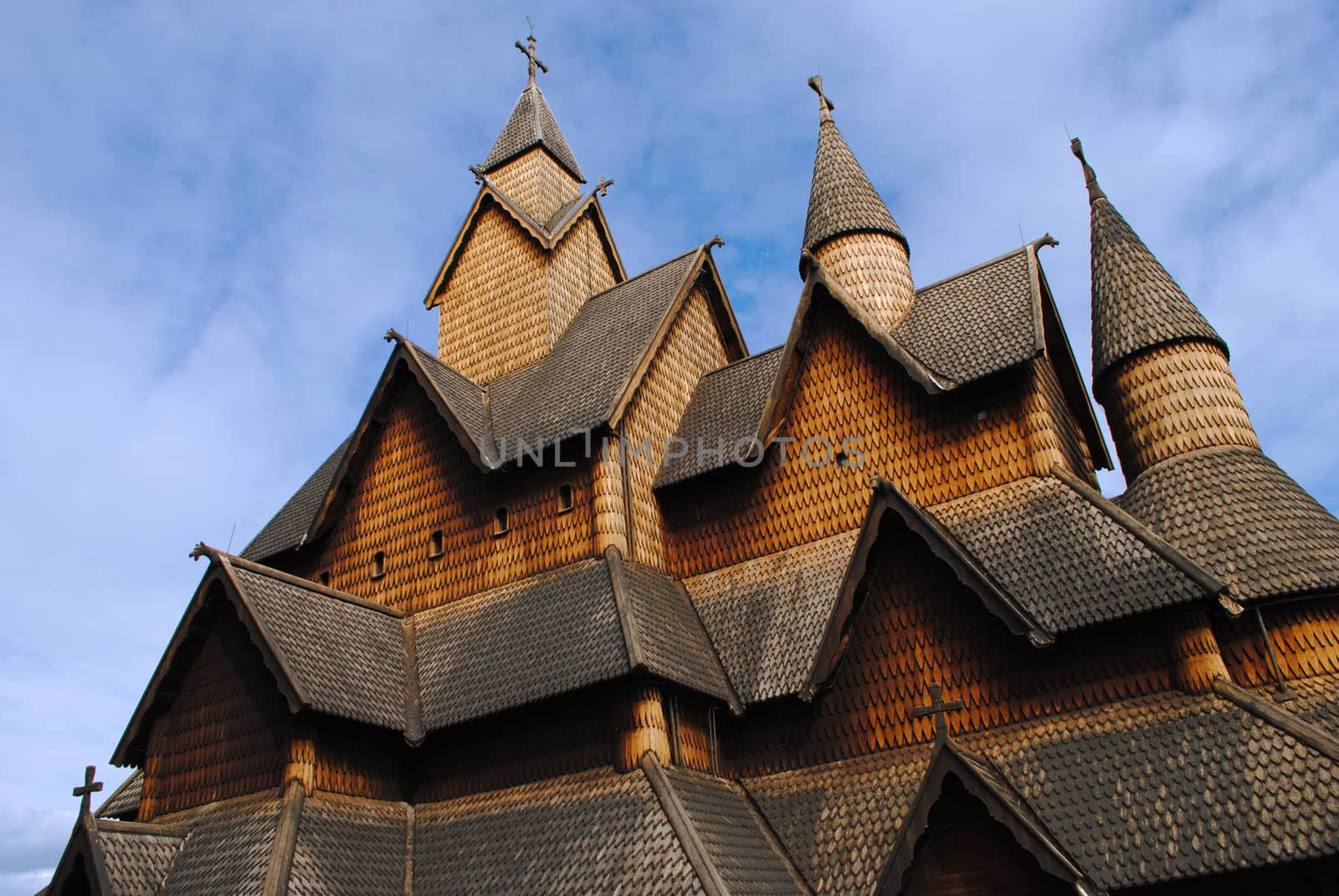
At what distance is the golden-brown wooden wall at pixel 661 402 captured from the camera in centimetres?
1488

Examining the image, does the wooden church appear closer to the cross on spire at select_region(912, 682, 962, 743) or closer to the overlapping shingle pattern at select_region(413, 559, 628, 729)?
the overlapping shingle pattern at select_region(413, 559, 628, 729)

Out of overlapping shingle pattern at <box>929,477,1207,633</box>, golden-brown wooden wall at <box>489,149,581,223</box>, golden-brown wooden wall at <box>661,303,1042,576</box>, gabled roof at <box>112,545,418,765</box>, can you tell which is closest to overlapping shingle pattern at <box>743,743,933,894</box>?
overlapping shingle pattern at <box>929,477,1207,633</box>

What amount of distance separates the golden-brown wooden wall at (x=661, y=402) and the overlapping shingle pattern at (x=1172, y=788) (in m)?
5.93

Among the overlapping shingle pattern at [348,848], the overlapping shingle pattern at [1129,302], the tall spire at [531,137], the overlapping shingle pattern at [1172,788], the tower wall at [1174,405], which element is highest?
the tall spire at [531,137]

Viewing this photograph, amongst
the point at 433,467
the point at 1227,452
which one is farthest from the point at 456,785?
the point at 1227,452

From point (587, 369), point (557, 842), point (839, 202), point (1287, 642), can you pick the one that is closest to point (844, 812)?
point (557, 842)

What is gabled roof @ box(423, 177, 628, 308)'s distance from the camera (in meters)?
20.1

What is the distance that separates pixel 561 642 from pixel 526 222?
1022 centimetres

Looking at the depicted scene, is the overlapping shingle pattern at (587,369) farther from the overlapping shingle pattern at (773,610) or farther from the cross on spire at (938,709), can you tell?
the cross on spire at (938,709)

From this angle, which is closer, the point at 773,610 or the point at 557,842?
the point at 557,842

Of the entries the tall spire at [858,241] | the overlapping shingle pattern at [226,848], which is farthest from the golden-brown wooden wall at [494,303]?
the overlapping shingle pattern at [226,848]

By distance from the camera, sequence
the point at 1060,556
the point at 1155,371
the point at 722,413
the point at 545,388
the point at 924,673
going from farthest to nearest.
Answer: the point at 545,388 → the point at 722,413 → the point at 1155,371 → the point at 924,673 → the point at 1060,556

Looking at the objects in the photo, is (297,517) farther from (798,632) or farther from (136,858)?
A: (798,632)

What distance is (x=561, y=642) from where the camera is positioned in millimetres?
12836
